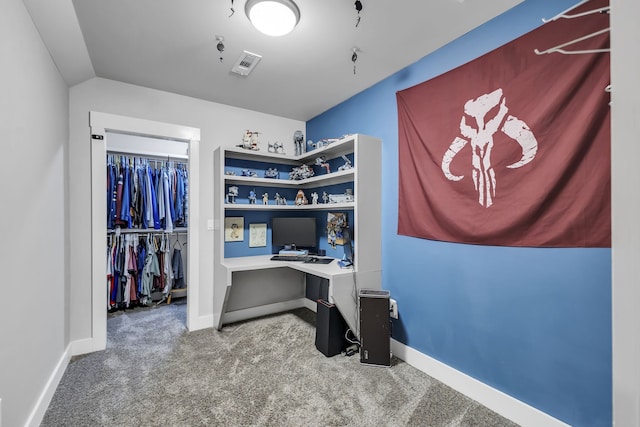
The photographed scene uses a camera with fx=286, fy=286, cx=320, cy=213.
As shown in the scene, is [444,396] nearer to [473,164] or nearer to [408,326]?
[408,326]

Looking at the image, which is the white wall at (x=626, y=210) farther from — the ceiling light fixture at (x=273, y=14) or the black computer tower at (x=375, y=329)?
the black computer tower at (x=375, y=329)

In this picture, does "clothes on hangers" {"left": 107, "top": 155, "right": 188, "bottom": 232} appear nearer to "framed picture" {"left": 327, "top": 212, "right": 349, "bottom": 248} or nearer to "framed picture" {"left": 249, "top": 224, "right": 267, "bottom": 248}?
"framed picture" {"left": 249, "top": 224, "right": 267, "bottom": 248}

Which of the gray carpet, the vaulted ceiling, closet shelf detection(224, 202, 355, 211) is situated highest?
the vaulted ceiling

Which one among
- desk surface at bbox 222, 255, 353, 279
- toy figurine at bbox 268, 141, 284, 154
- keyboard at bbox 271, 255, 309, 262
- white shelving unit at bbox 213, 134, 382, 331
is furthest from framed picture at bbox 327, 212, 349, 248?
toy figurine at bbox 268, 141, 284, 154

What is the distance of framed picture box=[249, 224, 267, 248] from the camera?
3.45 m

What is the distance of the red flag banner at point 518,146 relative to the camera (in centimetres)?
144

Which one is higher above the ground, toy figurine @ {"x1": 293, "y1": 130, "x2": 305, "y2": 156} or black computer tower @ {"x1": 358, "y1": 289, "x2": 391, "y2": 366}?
toy figurine @ {"x1": 293, "y1": 130, "x2": 305, "y2": 156}

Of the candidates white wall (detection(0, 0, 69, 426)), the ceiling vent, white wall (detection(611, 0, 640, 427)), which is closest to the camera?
white wall (detection(611, 0, 640, 427))

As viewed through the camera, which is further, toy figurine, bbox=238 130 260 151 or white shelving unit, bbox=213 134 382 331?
toy figurine, bbox=238 130 260 151

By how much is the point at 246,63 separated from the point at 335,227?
1792mm

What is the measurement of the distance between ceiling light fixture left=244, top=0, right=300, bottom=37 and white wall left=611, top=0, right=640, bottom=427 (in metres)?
1.58

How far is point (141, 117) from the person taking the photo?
282 centimetres

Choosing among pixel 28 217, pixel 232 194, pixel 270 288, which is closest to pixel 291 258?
pixel 270 288

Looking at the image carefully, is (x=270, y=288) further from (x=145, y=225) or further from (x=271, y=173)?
(x=145, y=225)
